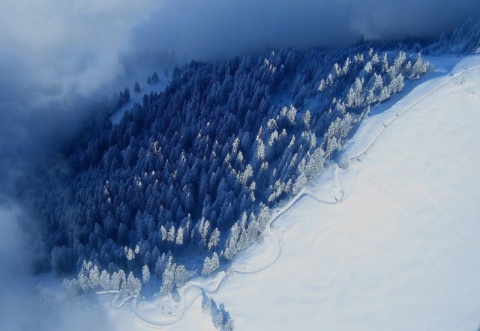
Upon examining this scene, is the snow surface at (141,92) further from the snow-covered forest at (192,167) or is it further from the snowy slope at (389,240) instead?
the snowy slope at (389,240)

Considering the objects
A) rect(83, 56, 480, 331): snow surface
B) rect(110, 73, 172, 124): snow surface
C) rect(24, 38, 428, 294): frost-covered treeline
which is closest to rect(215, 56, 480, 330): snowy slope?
rect(83, 56, 480, 331): snow surface

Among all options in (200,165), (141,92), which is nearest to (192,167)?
(200,165)

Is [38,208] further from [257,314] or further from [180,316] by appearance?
[257,314]

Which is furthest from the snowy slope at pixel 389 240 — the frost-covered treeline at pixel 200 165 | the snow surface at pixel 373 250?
the frost-covered treeline at pixel 200 165

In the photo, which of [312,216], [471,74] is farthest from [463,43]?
[312,216]

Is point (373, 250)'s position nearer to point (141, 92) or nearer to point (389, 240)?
point (389, 240)

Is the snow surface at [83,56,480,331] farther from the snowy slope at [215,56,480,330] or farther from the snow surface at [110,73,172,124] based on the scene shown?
the snow surface at [110,73,172,124]
